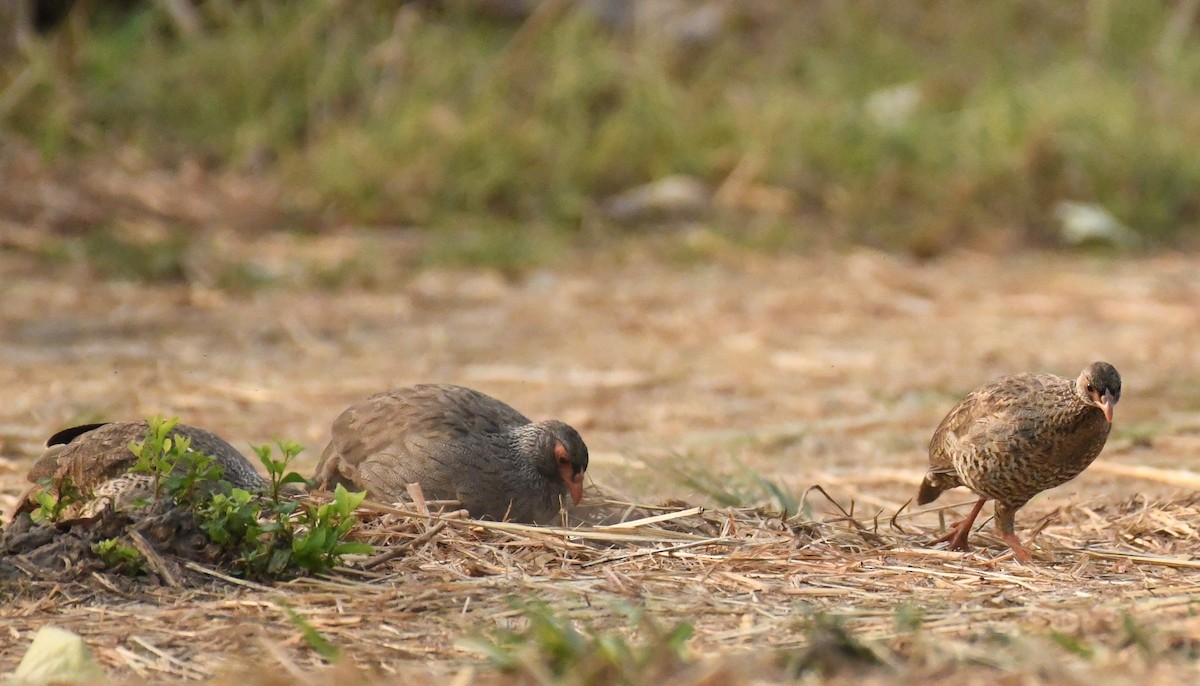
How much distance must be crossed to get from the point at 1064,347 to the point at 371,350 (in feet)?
12.8

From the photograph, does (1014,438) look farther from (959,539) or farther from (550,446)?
(550,446)

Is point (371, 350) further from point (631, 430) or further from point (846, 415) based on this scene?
point (846, 415)

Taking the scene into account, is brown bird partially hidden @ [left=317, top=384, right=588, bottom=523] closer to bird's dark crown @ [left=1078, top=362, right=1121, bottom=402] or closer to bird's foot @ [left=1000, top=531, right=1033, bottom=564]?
bird's foot @ [left=1000, top=531, right=1033, bottom=564]

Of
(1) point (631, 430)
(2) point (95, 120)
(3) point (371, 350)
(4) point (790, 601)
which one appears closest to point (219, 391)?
(3) point (371, 350)

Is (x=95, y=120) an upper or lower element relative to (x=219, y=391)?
upper

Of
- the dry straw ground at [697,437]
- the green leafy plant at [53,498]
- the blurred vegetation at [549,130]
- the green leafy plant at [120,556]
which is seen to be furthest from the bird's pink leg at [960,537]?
the blurred vegetation at [549,130]

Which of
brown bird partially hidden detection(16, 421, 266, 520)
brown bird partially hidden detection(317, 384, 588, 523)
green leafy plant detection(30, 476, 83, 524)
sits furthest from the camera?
brown bird partially hidden detection(317, 384, 588, 523)

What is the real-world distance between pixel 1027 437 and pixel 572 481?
4.73ft

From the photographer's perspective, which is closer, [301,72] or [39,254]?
[39,254]

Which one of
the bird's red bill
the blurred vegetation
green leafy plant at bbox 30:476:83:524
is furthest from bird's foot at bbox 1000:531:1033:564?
the blurred vegetation

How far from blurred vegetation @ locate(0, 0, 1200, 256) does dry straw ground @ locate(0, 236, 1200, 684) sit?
2.27ft

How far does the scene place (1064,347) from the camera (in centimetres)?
860

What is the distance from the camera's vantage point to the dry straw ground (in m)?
3.41

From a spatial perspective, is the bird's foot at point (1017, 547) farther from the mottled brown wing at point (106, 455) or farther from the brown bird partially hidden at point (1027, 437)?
the mottled brown wing at point (106, 455)
